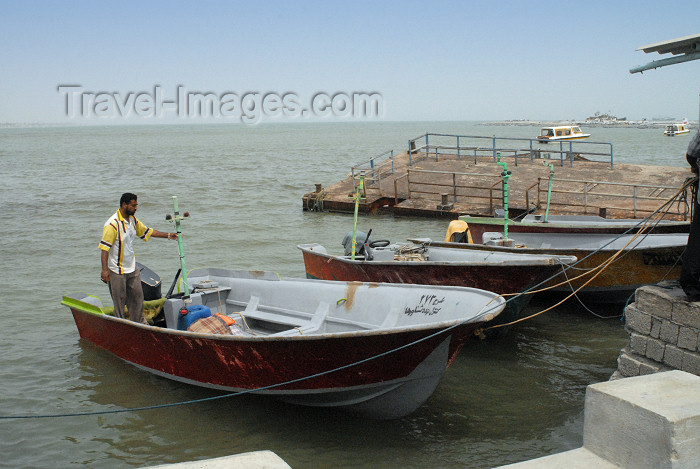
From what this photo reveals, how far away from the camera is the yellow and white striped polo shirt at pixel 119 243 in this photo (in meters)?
8.72

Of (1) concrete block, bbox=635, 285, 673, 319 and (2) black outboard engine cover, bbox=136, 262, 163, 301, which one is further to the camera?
(2) black outboard engine cover, bbox=136, 262, 163, 301

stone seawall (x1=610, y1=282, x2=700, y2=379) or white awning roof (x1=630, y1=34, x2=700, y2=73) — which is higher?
white awning roof (x1=630, y1=34, x2=700, y2=73)

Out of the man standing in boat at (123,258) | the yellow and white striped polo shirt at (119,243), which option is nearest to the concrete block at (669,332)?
the man standing in boat at (123,258)

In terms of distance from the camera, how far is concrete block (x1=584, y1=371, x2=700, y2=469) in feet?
11.8

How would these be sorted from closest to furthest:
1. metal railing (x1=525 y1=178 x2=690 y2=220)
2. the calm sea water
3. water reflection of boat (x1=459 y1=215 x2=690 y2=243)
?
1. the calm sea water
2. water reflection of boat (x1=459 y1=215 x2=690 y2=243)
3. metal railing (x1=525 y1=178 x2=690 y2=220)

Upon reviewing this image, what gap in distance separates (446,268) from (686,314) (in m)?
4.95

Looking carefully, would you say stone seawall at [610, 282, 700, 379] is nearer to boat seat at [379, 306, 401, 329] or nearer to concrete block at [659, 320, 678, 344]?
concrete block at [659, 320, 678, 344]

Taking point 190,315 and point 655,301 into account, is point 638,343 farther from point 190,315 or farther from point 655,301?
point 190,315

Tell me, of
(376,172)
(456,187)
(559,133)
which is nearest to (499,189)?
(456,187)

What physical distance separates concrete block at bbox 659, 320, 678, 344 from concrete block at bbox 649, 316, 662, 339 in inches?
1.3

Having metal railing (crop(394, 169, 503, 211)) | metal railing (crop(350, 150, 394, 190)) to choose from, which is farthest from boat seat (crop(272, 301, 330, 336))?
metal railing (crop(350, 150, 394, 190))

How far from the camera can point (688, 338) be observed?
591cm

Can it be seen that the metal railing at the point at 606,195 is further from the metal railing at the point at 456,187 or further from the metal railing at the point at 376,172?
the metal railing at the point at 376,172

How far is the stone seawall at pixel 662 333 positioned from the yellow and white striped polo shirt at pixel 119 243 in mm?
6159
